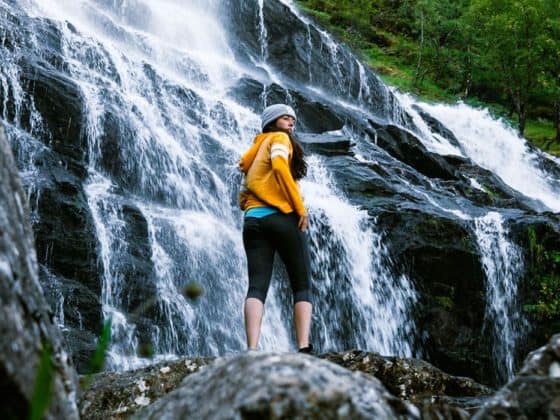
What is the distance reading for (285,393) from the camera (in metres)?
1.62

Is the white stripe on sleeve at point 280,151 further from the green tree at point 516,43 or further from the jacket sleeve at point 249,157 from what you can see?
the green tree at point 516,43

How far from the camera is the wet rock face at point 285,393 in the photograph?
161 cm

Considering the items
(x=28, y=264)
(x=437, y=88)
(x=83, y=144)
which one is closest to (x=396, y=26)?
(x=437, y=88)

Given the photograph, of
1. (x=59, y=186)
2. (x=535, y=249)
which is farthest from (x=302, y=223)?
(x=535, y=249)

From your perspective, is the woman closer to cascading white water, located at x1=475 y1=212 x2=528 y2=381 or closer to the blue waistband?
the blue waistband

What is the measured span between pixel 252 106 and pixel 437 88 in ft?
51.8

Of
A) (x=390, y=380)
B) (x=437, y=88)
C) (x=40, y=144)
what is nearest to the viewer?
(x=390, y=380)

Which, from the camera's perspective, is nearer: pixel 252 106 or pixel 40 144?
pixel 40 144

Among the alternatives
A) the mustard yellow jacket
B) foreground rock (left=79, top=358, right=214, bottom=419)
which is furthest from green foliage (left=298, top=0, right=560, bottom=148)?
foreground rock (left=79, top=358, right=214, bottom=419)

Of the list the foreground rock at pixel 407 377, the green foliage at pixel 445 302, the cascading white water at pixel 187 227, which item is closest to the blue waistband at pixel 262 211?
the foreground rock at pixel 407 377

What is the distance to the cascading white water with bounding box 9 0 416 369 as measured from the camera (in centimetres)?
827

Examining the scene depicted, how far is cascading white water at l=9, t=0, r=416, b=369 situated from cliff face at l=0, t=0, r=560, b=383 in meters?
0.03

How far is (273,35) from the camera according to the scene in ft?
66.3

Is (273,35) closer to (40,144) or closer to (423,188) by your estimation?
(423,188)
